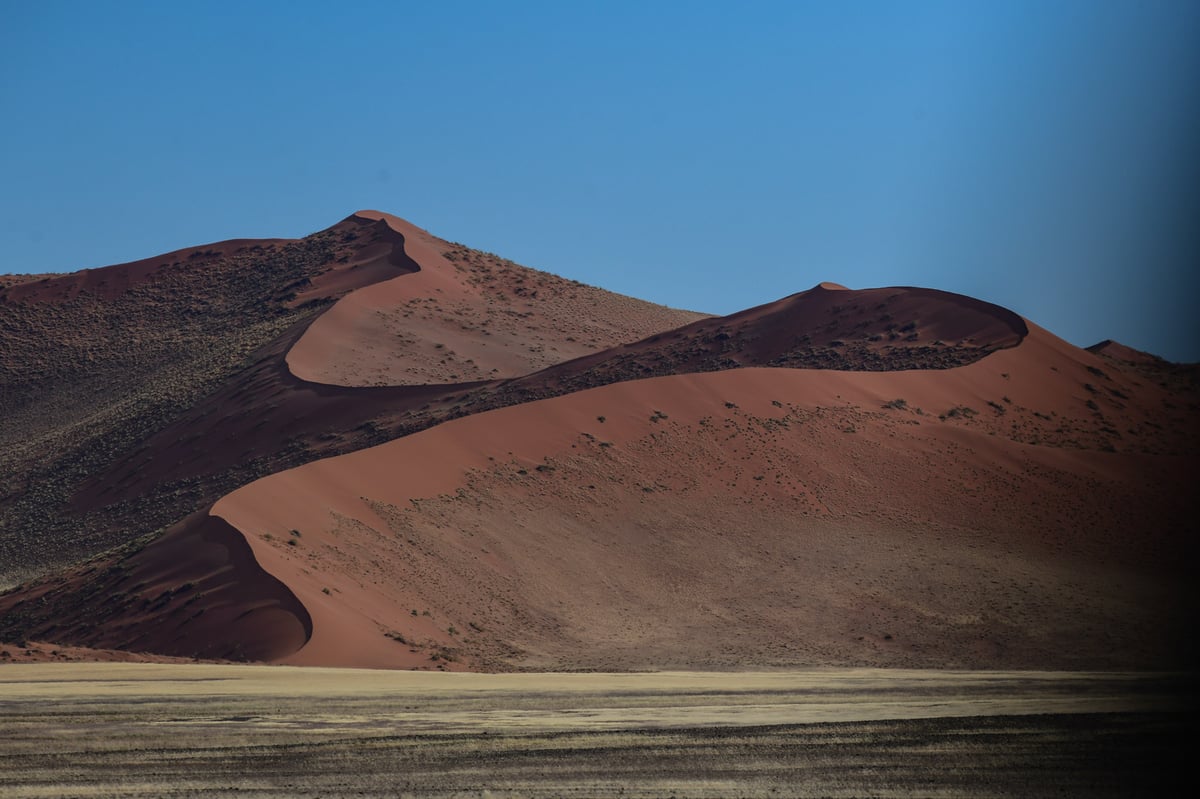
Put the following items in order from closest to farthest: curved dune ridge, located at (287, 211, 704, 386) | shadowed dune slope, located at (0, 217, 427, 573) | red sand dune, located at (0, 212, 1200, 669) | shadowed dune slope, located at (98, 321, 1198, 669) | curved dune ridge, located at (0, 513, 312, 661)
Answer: curved dune ridge, located at (0, 513, 312, 661), red sand dune, located at (0, 212, 1200, 669), shadowed dune slope, located at (98, 321, 1198, 669), shadowed dune slope, located at (0, 217, 427, 573), curved dune ridge, located at (287, 211, 704, 386)

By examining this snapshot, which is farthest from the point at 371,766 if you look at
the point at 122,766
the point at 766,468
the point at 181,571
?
the point at 766,468

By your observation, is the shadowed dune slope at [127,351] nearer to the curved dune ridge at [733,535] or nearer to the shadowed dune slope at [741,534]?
the curved dune ridge at [733,535]

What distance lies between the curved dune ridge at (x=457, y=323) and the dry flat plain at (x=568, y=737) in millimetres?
50038

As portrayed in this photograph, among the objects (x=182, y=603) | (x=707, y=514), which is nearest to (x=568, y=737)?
(x=182, y=603)

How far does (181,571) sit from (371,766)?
2417cm

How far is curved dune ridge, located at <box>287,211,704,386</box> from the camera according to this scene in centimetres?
8344

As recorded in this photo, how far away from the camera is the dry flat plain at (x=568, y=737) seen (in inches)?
754

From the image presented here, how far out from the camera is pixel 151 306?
10525cm

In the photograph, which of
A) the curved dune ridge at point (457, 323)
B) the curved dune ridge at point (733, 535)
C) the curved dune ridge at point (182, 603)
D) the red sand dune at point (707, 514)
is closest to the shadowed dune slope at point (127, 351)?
the curved dune ridge at point (457, 323)

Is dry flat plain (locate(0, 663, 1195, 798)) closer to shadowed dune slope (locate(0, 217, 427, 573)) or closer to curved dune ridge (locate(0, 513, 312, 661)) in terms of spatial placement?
curved dune ridge (locate(0, 513, 312, 661))

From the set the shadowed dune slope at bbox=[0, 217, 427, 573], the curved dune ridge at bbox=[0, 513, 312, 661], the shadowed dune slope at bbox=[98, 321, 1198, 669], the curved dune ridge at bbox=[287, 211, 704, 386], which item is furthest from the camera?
the curved dune ridge at bbox=[287, 211, 704, 386]

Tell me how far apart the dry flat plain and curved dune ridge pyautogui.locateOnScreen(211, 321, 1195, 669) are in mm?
7983

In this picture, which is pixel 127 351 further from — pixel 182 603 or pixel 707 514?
pixel 182 603

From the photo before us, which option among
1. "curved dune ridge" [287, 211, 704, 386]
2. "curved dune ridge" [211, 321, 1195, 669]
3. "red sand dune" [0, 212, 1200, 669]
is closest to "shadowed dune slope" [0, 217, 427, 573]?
"curved dune ridge" [287, 211, 704, 386]
